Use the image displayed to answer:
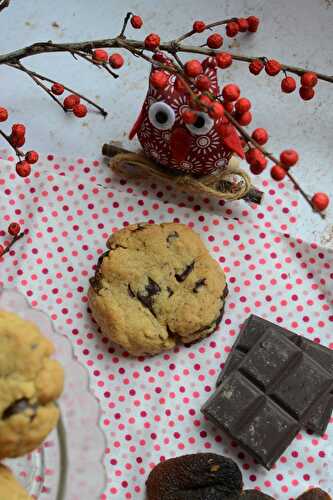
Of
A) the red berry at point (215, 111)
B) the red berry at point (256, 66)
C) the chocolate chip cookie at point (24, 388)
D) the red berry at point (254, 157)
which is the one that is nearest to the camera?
the chocolate chip cookie at point (24, 388)

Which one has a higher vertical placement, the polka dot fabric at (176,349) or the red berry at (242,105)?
the red berry at (242,105)

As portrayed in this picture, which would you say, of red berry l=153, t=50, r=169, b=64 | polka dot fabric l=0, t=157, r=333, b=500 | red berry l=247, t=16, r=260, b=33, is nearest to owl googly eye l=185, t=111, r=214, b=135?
red berry l=153, t=50, r=169, b=64

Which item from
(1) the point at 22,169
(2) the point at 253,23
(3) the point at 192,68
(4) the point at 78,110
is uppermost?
(2) the point at 253,23

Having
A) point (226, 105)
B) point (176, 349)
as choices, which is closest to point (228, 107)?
point (226, 105)

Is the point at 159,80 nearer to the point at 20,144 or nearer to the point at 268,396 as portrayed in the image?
the point at 20,144

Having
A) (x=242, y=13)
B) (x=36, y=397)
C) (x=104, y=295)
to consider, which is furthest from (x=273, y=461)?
(x=242, y=13)

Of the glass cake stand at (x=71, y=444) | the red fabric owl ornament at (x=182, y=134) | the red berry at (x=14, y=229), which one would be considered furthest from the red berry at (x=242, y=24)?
the glass cake stand at (x=71, y=444)

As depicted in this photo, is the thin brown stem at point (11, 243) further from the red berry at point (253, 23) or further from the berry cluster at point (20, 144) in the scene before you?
the red berry at point (253, 23)
